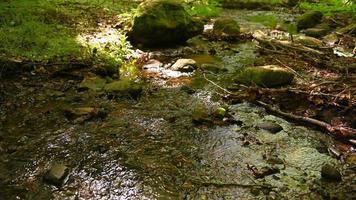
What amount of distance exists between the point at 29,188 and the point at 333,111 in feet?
15.4

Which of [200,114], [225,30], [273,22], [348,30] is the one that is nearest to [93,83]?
[200,114]

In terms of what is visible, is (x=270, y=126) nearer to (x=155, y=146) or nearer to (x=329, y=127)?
(x=329, y=127)

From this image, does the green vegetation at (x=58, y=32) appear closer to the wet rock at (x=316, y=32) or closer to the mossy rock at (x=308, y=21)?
the wet rock at (x=316, y=32)

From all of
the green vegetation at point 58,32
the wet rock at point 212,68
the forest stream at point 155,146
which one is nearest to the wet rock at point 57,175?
the forest stream at point 155,146

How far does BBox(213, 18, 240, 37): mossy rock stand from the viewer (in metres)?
11.4

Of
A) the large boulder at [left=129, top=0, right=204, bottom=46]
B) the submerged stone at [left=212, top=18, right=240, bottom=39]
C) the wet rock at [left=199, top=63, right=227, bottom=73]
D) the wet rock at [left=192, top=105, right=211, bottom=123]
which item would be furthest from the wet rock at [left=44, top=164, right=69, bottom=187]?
the submerged stone at [left=212, top=18, right=240, bottom=39]

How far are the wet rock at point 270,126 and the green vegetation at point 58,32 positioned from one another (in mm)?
3798

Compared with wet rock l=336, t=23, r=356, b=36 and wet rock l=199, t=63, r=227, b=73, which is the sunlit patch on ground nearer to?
wet rock l=199, t=63, r=227, b=73

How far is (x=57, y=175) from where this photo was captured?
468 cm

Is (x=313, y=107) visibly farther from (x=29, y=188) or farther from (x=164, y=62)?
(x=29, y=188)

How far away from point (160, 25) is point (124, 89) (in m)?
3.23

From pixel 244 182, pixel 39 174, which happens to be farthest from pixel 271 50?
pixel 39 174

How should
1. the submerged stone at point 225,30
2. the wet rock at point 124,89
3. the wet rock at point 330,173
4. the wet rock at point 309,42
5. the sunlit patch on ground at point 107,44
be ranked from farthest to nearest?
the submerged stone at point 225,30, the wet rock at point 309,42, the sunlit patch on ground at point 107,44, the wet rock at point 124,89, the wet rock at point 330,173

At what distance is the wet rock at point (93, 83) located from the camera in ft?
23.9
